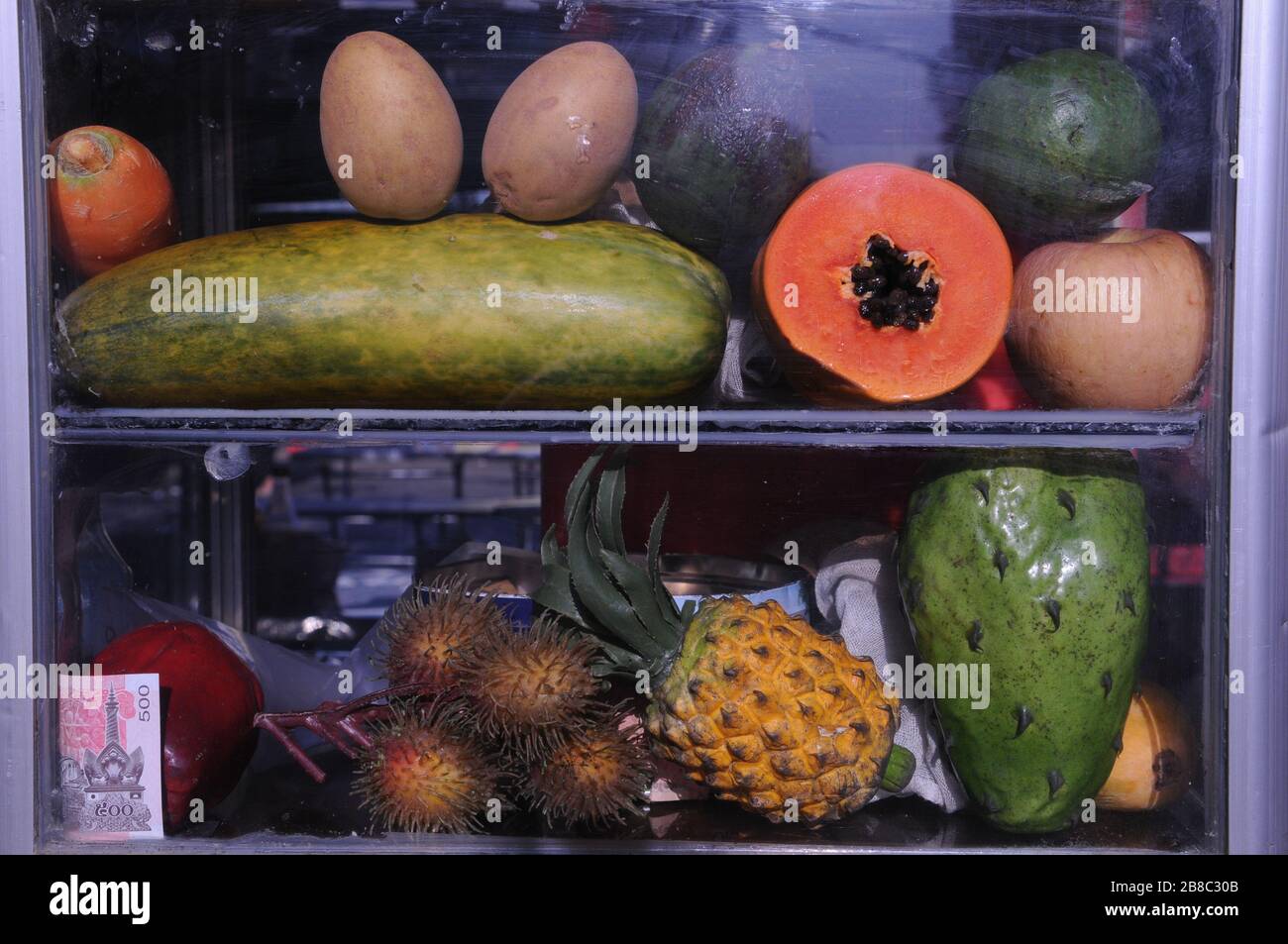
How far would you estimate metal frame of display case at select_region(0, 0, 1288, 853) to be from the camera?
3.75 feet

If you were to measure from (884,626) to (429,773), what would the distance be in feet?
2.55

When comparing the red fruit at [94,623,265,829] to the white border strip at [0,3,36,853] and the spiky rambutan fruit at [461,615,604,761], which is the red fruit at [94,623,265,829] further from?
the spiky rambutan fruit at [461,615,604,761]

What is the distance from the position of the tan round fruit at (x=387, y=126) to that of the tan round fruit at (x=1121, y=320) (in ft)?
3.05

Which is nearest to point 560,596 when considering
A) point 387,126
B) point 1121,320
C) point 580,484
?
point 580,484

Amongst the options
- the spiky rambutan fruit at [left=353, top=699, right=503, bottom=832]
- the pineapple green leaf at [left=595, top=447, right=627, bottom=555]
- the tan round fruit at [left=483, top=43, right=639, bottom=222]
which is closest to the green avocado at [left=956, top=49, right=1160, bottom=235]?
the tan round fruit at [left=483, top=43, right=639, bottom=222]

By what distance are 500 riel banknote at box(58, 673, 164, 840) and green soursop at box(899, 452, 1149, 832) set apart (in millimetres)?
1200

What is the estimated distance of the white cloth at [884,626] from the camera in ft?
4.41

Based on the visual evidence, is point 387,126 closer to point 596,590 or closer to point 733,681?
point 596,590

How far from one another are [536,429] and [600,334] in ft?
0.57

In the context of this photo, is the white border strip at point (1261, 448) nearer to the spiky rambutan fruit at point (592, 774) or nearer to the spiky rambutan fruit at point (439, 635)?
the spiky rambutan fruit at point (592, 774)

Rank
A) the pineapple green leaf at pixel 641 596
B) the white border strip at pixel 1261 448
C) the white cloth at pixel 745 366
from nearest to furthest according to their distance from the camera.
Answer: the white border strip at pixel 1261 448, the pineapple green leaf at pixel 641 596, the white cloth at pixel 745 366

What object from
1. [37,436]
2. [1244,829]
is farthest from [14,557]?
[1244,829]

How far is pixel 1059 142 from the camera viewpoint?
123 centimetres

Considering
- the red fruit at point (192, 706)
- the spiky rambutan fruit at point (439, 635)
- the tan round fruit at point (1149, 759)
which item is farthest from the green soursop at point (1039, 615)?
the red fruit at point (192, 706)
